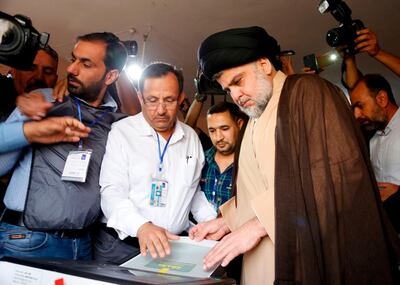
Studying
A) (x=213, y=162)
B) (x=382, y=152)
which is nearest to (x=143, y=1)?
(x=213, y=162)

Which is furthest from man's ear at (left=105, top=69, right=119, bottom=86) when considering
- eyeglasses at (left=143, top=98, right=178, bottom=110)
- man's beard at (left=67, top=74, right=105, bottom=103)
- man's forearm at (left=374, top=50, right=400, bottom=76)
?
man's forearm at (left=374, top=50, right=400, bottom=76)

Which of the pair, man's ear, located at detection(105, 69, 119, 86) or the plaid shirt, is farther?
the plaid shirt

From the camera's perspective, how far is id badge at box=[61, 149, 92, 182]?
1.25 meters

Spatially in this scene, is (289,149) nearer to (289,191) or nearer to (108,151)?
(289,191)

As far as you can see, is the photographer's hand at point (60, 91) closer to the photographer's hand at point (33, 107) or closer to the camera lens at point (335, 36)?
the photographer's hand at point (33, 107)

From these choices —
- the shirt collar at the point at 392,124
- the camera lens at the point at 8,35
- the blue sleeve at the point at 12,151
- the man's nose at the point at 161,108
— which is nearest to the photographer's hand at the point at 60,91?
the blue sleeve at the point at 12,151

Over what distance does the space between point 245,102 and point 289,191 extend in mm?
455

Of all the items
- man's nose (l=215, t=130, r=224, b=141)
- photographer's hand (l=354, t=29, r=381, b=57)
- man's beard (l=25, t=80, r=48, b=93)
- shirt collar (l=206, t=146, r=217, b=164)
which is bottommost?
shirt collar (l=206, t=146, r=217, b=164)

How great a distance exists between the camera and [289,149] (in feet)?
3.31

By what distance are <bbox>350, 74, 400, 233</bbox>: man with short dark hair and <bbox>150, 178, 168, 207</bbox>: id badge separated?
1.40 meters

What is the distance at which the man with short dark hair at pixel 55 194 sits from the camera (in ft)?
3.94

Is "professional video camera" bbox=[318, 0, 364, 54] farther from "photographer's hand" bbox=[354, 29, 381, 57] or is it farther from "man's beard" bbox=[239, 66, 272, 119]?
"man's beard" bbox=[239, 66, 272, 119]

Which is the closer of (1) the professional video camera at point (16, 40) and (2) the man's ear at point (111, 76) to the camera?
(1) the professional video camera at point (16, 40)

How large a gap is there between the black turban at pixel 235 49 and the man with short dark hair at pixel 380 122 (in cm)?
122
